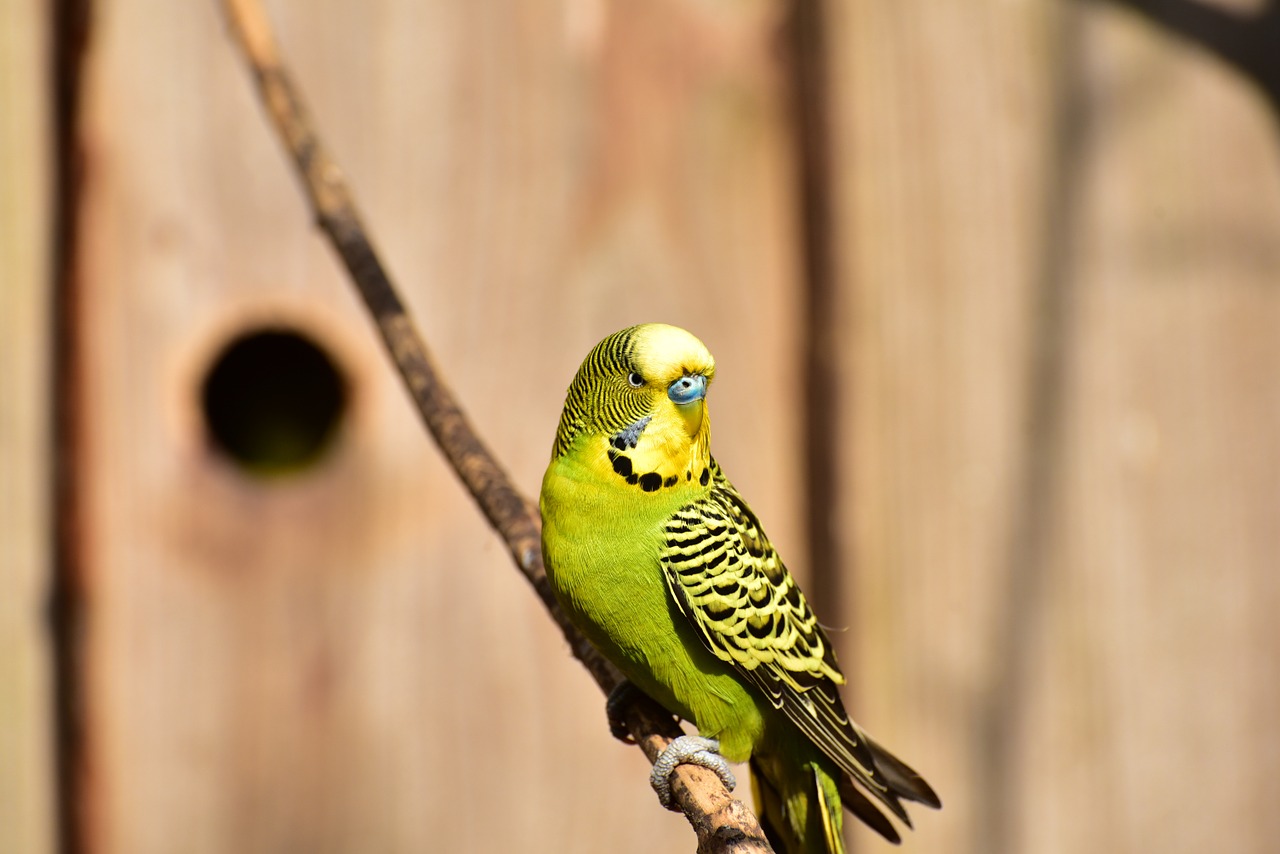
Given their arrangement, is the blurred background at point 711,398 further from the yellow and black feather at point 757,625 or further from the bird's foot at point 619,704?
the yellow and black feather at point 757,625

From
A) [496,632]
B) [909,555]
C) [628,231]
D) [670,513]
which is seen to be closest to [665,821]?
[496,632]

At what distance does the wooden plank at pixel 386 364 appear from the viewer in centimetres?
296

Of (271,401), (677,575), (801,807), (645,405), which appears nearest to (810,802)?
(801,807)

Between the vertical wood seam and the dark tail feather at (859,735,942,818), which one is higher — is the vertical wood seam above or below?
above

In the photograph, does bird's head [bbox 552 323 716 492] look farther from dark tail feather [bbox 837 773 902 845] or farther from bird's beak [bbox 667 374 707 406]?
dark tail feather [bbox 837 773 902 845]

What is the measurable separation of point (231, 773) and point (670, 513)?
1.32 metres

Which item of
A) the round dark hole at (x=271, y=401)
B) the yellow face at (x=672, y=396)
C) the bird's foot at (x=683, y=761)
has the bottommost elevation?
the bird's foot at (x=683, y=761)

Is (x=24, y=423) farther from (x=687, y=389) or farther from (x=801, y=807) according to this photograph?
(x=801, y=807)

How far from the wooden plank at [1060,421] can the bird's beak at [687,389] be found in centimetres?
82

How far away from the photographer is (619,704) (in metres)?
2.61

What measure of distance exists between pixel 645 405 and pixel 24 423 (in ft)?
4.64

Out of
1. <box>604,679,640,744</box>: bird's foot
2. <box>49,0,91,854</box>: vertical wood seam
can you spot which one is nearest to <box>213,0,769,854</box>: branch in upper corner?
<box>604,679,640,744</box>: bird's foot

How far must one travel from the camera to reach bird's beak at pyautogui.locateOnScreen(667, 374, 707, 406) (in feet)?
7.18

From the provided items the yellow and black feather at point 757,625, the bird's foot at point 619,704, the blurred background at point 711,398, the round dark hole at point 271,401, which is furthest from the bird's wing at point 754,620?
the round dark hole at point 271,401
